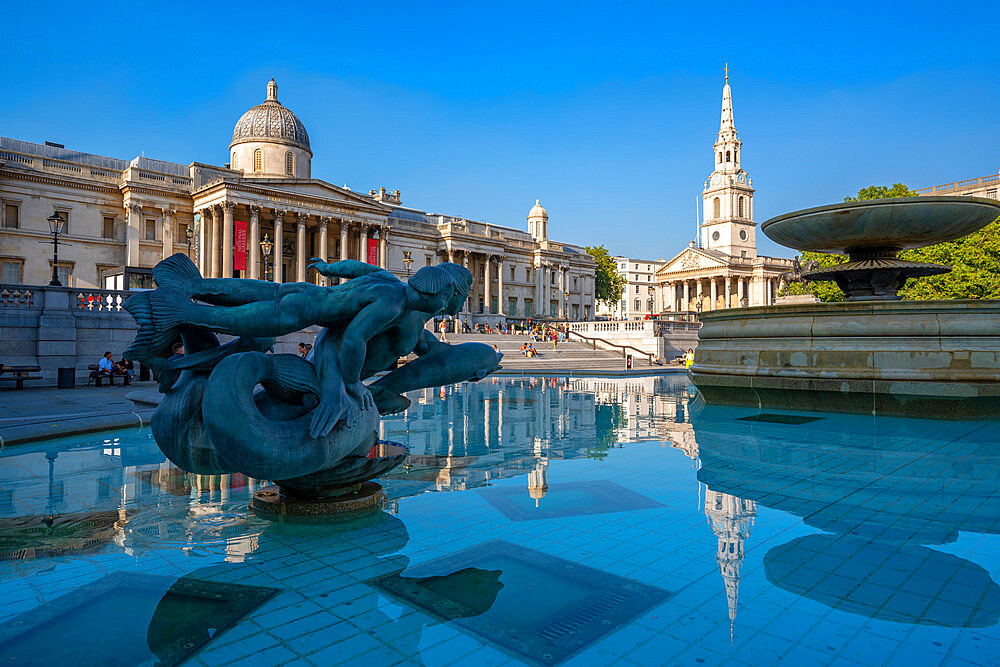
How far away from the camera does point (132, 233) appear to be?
131ft

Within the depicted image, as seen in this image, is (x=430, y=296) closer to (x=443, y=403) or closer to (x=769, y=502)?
(x=769, y=502)

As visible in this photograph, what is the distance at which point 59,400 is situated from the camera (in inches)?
476

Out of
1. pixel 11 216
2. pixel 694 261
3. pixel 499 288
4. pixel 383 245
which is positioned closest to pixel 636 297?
pixel 694 261

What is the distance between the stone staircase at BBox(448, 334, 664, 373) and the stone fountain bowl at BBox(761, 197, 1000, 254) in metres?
14.3

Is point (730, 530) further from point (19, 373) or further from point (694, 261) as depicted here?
point (694, 261)

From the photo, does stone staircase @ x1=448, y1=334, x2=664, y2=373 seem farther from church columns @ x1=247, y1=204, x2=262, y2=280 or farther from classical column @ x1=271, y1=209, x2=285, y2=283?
church columns @ x1=247, y1=204, x2=262, y2=280

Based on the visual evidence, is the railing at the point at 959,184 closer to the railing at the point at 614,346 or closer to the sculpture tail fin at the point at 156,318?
the railing at the point at 614,346

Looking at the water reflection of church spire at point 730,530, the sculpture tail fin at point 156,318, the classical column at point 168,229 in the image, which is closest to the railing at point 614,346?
the classical column at point 168,229

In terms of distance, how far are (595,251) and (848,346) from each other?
226ft

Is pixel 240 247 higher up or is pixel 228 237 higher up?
pixel 228 237

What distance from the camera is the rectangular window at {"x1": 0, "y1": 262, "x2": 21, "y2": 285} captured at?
1439 inches

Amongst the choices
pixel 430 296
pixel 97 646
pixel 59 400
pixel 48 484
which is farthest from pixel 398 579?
pixel 59 400

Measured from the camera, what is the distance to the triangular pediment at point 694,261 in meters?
85.3

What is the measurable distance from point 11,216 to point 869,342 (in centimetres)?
4588
